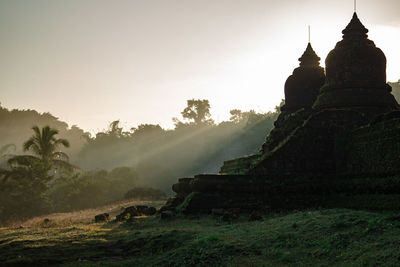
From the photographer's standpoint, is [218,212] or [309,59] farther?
[309,59]

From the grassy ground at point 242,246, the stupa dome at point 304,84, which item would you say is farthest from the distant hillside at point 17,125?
the grassy ground at point 242,246

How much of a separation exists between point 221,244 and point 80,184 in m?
23.9

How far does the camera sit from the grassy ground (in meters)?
6.32

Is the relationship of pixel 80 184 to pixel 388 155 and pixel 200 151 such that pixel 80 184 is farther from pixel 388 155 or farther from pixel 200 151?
pixel 388 155

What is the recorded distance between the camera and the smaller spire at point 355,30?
17.1m

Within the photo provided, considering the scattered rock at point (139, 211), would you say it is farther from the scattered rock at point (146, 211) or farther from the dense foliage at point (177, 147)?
the dense foliage at point (177, 147)

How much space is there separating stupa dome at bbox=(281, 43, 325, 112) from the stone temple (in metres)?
2.60

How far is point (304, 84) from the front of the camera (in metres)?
20.2

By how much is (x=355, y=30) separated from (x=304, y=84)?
387 cm

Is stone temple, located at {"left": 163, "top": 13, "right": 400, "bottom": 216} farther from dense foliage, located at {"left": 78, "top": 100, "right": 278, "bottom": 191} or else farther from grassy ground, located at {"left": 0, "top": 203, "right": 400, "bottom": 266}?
dense foliage, located at {"left": 78, "top": 100, "right": 278, "bottom": 191}

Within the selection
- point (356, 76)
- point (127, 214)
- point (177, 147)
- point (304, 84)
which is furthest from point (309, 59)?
point (177, 147)

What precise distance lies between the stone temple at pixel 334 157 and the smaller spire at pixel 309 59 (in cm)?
335

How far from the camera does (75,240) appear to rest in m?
9.09

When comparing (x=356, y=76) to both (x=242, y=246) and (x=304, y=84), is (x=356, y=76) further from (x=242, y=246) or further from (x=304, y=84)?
(x=242, y=246)
